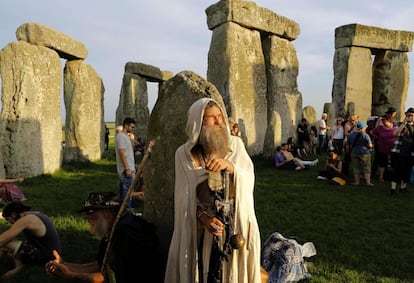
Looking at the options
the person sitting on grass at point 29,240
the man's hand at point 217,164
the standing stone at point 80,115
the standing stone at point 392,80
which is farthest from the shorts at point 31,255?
the standing stone at point 392,80

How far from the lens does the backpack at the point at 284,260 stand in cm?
345

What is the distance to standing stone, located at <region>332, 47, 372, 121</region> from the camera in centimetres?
1495

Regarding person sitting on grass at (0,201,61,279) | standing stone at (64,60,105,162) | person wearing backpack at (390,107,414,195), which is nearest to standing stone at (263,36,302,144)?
person wearing backpack at (390,107,414,195)

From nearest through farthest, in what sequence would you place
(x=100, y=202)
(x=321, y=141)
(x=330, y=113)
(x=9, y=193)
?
(x=100, y=202) < (x=9, y=193) < (x=321, y=141) < (x=330, y=113)

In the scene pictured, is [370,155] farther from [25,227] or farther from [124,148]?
[25,227]

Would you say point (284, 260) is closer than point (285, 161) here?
Yes

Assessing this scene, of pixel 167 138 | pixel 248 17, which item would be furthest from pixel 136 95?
pixel 167 138

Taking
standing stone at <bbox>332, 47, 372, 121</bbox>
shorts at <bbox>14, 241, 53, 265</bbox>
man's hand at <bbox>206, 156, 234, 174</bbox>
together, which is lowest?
shorts at <bbox>14, 241, 53, 265</bbox>

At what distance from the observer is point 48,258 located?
3.79 metres

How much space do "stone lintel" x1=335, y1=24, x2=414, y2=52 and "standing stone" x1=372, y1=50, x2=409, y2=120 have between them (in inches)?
18.3

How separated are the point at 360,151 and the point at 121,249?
6.52 m

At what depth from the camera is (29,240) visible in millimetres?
3844

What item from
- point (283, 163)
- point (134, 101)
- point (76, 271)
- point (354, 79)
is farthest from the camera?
point (134, 101)

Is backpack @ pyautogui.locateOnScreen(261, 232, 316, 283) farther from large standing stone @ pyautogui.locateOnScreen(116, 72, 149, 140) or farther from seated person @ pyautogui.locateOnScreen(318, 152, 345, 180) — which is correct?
large standing stone @ pyautogui.locateOnScreen(116, 72, 149, 140)
